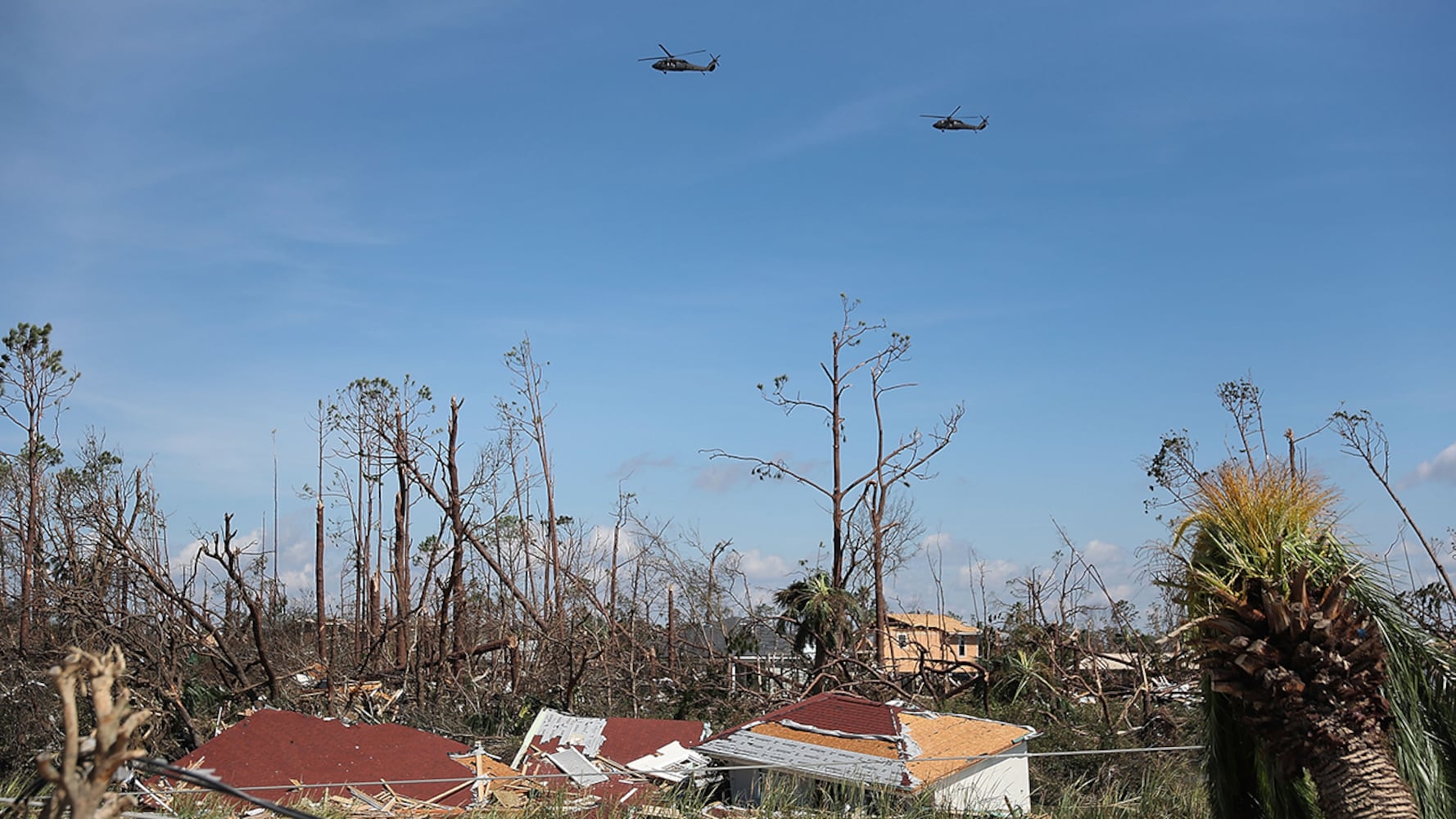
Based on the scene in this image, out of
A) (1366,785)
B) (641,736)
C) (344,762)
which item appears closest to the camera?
(1366,785)

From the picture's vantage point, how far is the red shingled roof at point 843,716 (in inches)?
428

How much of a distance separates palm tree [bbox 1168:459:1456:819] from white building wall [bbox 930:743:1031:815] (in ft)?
15.5

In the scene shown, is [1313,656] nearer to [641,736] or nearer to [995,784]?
[995,784]

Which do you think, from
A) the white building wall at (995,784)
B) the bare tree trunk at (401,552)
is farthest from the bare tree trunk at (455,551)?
the white building wall at (995,784)

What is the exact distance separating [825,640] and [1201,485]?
41.2ft

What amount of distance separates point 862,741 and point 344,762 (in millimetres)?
5381

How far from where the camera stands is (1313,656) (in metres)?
4.90

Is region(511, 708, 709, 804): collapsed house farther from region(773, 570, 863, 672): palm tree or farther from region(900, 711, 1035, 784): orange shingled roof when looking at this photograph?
region(773, 570, 863, 672): palm tree

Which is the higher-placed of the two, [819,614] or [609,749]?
[819,614]

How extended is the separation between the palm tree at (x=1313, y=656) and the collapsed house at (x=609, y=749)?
7224mm

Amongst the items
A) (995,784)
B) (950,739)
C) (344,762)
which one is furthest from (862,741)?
(344,762)

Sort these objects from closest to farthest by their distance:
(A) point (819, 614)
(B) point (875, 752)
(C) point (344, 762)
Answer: (B) point (875, 752)
(C) point (344, 762)
(A) point (819, 614)

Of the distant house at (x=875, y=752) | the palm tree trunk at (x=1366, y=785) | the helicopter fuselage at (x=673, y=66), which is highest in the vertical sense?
the helicopter fuselage at (x=673, y=66)

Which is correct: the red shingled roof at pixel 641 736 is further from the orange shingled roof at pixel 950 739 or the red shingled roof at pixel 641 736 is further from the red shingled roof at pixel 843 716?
the orange shingled roof at pixel 950 739
